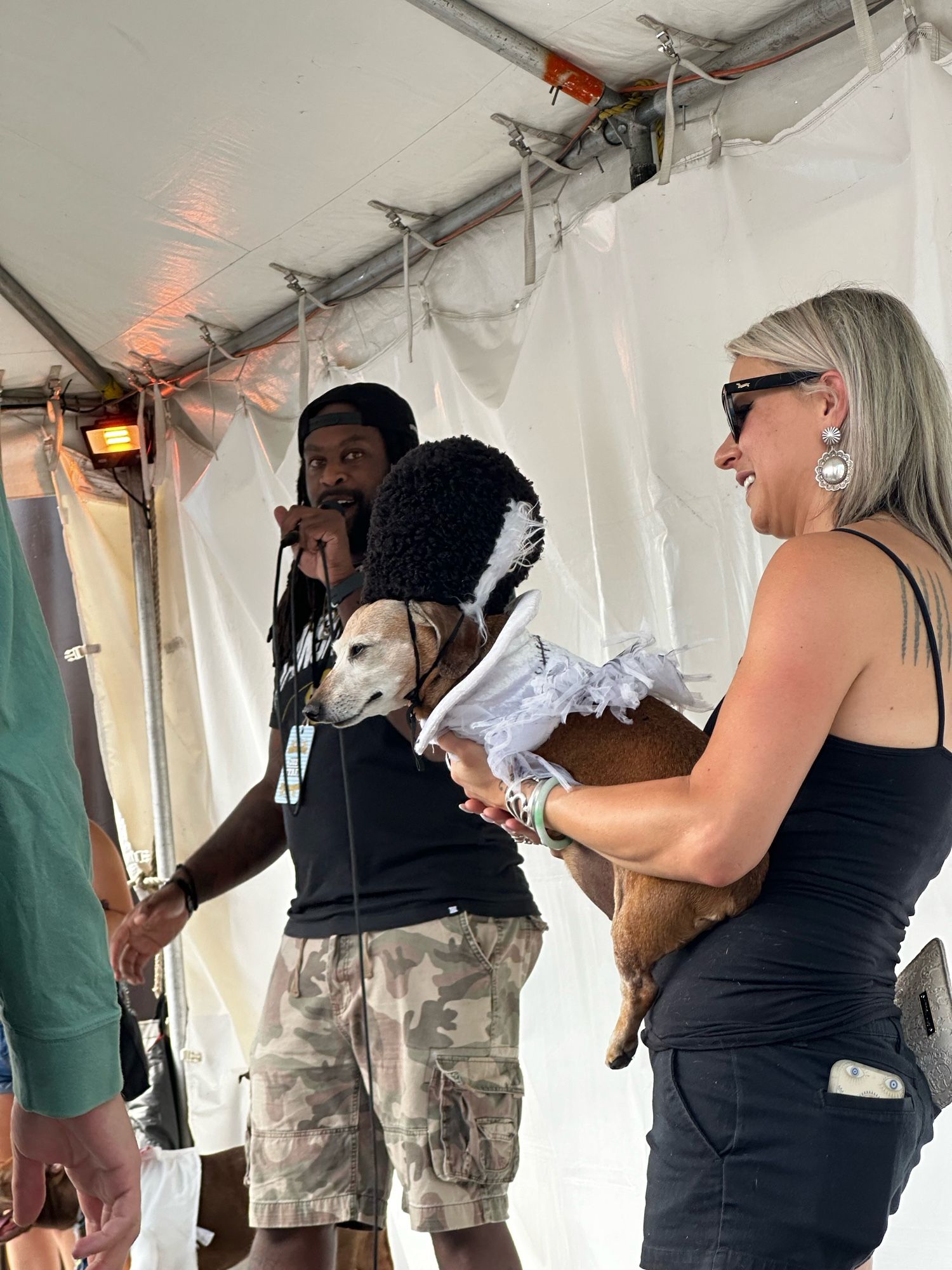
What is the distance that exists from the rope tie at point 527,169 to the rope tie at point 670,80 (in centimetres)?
30

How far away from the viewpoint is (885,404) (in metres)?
1.33

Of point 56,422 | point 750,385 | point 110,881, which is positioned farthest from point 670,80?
point 110,881

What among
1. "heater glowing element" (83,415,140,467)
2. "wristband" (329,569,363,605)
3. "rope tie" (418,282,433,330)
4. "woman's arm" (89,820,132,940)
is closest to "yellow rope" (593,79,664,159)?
"rope tie" (418,282,433,330)

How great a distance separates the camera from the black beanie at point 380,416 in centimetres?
229

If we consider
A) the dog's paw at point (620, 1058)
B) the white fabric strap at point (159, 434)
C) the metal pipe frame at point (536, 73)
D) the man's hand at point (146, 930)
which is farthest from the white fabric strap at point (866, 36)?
the white fabric strap at point (159, 434)

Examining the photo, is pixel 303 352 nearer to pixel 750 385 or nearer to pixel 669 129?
pixel 669 129

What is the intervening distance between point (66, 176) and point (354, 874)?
172 centimetres

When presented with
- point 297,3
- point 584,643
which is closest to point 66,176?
point 297,3

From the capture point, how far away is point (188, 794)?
363 cm

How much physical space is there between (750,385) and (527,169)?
47.7 inches

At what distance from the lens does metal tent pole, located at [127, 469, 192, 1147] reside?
3590 mm

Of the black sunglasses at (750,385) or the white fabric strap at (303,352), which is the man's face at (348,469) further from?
the black sunglasses at (750,385)

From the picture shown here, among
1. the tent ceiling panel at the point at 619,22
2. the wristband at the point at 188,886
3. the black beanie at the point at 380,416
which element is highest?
the tent ceiling panel at the point at 619,22

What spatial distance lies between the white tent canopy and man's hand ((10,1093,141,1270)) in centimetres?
105
